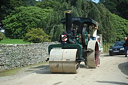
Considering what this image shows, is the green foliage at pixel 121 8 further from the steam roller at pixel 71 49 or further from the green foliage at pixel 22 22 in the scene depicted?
the steam roller at pixel 71 49

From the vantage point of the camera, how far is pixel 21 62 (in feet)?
52.7

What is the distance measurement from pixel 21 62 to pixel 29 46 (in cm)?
183

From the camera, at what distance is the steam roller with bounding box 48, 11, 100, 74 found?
432 inches

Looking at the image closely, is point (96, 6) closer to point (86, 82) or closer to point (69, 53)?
point (69, 53)

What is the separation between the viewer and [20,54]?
631 inches

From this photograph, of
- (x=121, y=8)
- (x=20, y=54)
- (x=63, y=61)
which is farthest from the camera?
(x=121, y=8)

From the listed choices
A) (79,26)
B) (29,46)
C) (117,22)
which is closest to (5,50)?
(29,46)

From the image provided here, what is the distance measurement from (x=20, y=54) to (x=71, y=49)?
5.76 m

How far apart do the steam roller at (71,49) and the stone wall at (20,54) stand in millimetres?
3615

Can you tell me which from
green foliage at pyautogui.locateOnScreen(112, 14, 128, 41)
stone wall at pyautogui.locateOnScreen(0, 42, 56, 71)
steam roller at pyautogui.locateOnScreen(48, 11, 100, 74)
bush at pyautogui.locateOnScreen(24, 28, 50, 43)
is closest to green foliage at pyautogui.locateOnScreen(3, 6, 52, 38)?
bush at pyautogui.locateOnScreen(24, 28, 50, 43)

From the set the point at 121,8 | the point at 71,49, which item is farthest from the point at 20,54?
the point at 121,8

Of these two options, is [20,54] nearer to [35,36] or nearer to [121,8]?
[35,36]

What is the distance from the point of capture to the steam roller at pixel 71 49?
432 inches

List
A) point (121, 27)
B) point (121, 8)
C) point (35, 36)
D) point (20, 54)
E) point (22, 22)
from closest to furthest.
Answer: point (20, 54)
point (35, 36)
point (22, 22)
point (121, 27)
point (121, 8)
